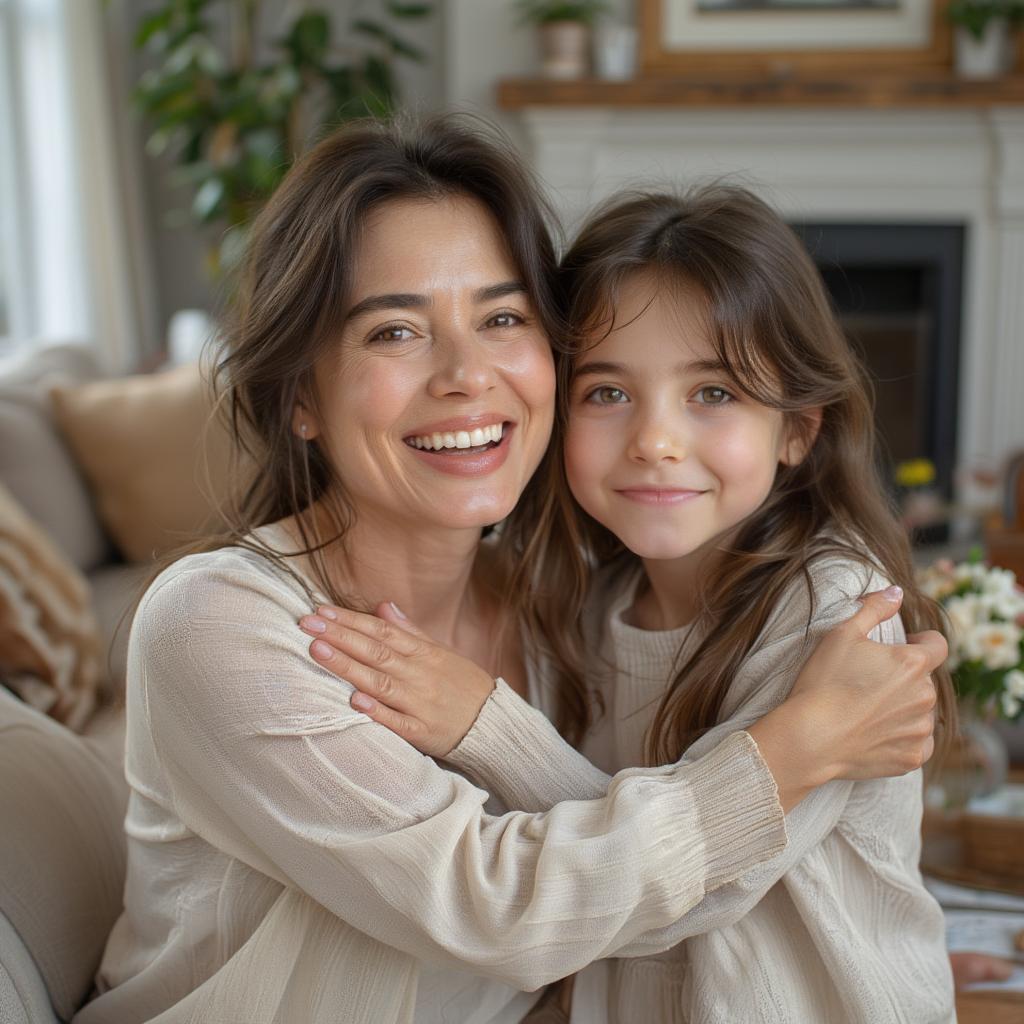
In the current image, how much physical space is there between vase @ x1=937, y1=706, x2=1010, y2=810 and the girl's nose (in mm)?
1032

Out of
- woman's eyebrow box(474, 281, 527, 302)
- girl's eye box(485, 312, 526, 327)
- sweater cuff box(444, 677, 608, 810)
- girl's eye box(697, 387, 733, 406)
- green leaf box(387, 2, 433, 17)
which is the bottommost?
sweater cuff box(444, 677, 608, 810)

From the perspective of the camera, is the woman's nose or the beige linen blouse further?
the woman's nose

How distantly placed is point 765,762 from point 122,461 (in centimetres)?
232

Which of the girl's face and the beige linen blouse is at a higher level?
the girl's face

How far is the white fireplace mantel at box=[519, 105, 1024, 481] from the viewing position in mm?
4441

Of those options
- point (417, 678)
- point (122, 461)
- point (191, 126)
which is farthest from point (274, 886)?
point (191, 126)

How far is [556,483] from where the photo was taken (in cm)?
150

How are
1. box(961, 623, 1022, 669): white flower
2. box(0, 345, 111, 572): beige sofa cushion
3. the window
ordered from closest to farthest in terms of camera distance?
box(961, 623, 1022, 669): white flower
box(0, 345, 111, 572): beige sofa cushion
the window

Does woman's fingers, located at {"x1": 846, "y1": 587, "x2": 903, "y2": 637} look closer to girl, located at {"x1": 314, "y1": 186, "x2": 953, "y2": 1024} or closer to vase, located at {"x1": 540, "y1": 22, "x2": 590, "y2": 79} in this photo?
girl, located at {"x1": 314, "y1": 186, "x2": 953, "y2": 1024}

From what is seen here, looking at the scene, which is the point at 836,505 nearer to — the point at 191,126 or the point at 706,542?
the point at 706,542

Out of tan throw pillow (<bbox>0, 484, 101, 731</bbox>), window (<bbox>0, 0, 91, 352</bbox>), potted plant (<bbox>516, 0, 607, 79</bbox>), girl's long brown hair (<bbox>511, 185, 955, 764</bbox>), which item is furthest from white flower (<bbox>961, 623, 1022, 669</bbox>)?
window (<bbox>0, 0, 91, 352</bbox>)

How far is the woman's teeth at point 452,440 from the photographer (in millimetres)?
1274

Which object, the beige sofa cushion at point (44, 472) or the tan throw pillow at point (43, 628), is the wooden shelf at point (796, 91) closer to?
the beige sofa cushion at point (44, 472)

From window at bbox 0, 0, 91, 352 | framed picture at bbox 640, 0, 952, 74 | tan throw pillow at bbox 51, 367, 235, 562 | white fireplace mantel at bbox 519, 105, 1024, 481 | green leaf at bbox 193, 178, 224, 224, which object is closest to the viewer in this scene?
tan throw pillow at bbox 51, 367, 235, 562
